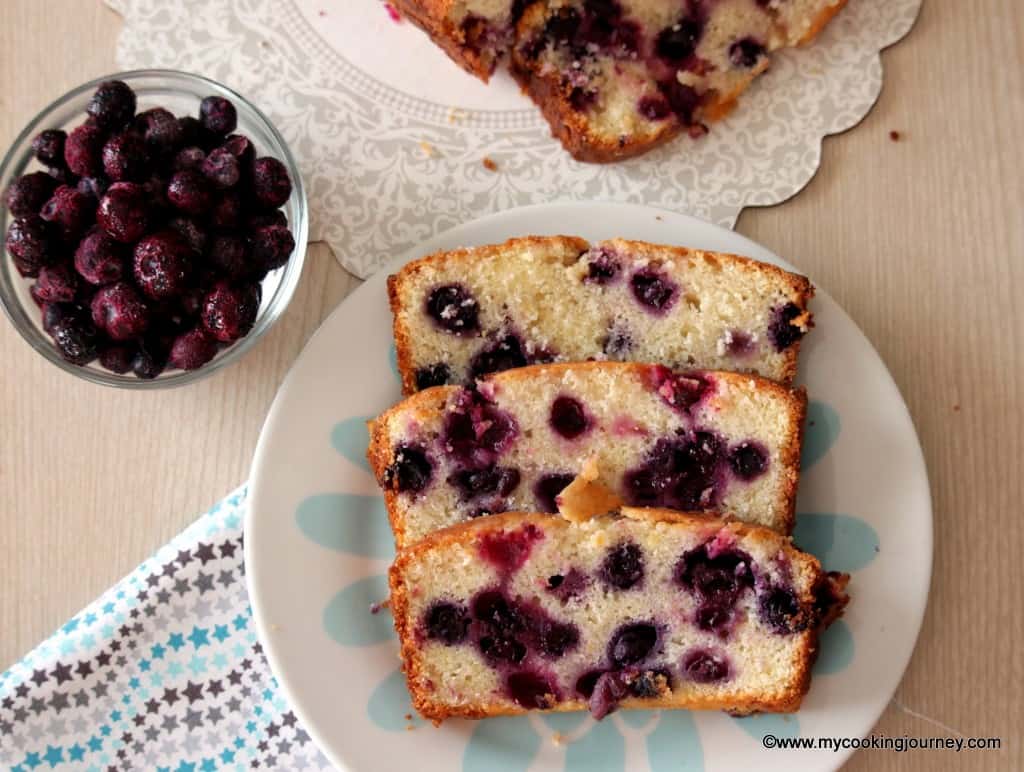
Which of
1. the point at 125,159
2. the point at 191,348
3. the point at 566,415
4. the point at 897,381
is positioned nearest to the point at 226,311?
the point at 191,348

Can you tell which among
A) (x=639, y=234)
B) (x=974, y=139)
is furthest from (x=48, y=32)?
(x=974, y=139)

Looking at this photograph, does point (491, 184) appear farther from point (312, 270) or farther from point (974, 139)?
point (974, 139)

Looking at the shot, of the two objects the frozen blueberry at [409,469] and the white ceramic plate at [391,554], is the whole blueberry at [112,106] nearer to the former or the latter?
the white ceramic plate at [391,554]

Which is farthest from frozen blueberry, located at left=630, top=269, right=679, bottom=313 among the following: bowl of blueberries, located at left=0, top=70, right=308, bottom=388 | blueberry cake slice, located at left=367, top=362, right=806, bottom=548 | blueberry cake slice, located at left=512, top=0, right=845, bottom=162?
bowl of blueberries, located at left=0, top=70, right=308, bottom=388

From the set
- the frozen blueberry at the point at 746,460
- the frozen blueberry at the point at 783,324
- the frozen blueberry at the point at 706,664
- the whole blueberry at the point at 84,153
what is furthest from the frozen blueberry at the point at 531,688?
the whole blueberry at the point at 84,153

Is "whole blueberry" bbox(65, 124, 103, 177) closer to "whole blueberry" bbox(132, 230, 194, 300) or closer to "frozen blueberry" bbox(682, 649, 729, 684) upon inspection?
"whole blueberry" bbox(132, 230, 194, 300)
